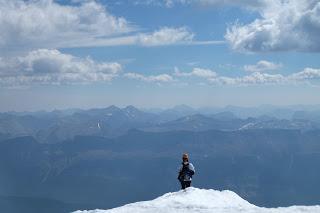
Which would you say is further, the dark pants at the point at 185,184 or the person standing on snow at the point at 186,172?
the dark pants at the point at 185,184

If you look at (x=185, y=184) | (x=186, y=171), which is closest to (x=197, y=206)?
(x=186, y=171)

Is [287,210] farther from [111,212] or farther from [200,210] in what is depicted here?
[111,212]

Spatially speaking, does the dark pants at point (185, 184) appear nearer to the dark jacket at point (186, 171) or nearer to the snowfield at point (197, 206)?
the dark jacket at point (186, 171)

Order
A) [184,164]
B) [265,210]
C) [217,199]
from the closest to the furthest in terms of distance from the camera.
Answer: [265,210] < [217,199] < [184,164]

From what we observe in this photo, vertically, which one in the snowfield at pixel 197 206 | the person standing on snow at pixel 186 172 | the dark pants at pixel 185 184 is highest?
the person standing on snow at pixel 186 172

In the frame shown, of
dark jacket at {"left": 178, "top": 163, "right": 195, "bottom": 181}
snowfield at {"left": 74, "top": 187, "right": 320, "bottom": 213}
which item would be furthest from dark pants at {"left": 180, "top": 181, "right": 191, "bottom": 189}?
snowfield at {"left": 74, "top": 187, "right": 320, "bottom": 213}

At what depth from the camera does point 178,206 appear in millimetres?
28891

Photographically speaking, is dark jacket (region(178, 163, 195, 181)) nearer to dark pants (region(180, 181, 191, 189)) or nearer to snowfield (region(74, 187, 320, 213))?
dark pants (region(180, 181, 191, 189))

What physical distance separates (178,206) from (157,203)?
1.55 m

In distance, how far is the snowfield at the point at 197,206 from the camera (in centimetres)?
2722

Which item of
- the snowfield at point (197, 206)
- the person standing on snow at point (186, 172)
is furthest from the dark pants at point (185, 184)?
the snowfield at point (197, 206)

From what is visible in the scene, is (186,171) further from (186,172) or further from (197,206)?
(197,206)

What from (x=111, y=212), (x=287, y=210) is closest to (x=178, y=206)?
(x=111, y=212)

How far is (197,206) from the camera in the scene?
28.9 metres
